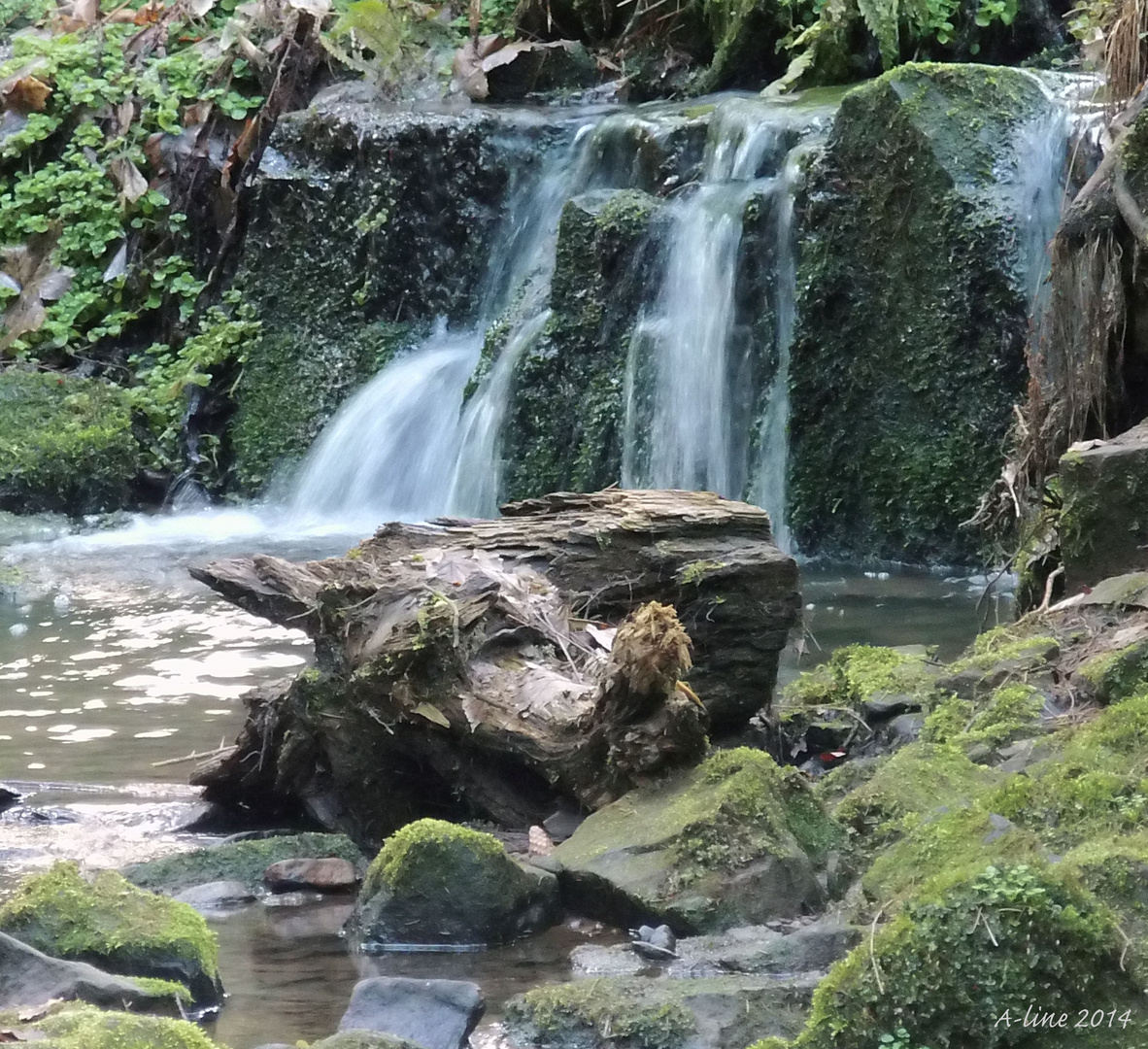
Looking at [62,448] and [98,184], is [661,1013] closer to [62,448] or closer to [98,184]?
[62,448]

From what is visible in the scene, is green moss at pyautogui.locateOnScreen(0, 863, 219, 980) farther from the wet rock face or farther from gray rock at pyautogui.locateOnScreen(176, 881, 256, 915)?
the wet rock face

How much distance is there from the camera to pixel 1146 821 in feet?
11.4

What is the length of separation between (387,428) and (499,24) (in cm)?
456

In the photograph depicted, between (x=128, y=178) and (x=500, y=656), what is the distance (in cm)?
1083

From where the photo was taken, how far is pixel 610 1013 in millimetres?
3230

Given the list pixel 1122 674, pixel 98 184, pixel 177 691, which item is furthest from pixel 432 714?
pixel 98 184

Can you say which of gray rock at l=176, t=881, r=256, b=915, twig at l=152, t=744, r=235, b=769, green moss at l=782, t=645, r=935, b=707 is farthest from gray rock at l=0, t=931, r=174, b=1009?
green moss at l=782, t=645, r=935, b=707

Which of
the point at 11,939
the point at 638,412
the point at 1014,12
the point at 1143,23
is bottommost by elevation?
the point at 11,939

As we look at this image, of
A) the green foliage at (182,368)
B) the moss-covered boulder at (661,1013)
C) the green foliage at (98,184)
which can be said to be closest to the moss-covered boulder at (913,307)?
the green foliage at (182,368)

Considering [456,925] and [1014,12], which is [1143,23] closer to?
[456,925]

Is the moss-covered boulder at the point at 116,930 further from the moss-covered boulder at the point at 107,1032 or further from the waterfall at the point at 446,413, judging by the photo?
the waterfall at the point at 446,413

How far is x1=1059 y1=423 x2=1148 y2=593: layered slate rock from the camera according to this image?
5629 millimetres

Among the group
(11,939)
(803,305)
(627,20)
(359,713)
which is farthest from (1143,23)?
(627,20)

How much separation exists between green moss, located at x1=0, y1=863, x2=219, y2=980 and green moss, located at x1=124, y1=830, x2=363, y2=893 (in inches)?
33.0
